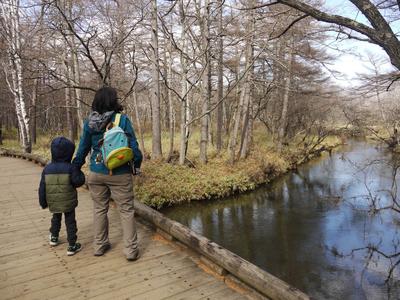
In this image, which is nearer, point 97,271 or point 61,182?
point 97,271

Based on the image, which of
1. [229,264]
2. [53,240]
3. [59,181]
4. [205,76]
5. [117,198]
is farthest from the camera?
[205,76]

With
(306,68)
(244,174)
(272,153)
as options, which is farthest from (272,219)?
(306,68)

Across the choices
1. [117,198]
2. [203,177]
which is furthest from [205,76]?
[117,198]

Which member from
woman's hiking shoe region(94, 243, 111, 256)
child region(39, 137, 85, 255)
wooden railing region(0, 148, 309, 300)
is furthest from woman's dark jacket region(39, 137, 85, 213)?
wooden railing region(0, 148, 309, 300)

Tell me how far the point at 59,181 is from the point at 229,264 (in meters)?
2.05

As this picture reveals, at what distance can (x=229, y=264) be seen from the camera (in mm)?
3010

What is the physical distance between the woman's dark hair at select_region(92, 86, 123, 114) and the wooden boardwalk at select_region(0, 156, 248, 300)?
165cm

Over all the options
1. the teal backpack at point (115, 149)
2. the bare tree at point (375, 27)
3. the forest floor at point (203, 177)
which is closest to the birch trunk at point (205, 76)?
the forest floor at point (203, 177)

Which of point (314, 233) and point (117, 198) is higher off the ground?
point (117, 198)

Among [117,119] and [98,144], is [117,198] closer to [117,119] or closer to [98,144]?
[98,144]

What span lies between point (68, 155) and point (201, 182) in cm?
734

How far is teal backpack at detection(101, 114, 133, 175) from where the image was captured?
3.09 meters

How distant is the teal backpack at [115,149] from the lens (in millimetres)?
3086

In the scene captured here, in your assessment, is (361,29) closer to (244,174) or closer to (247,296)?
(247,296)
